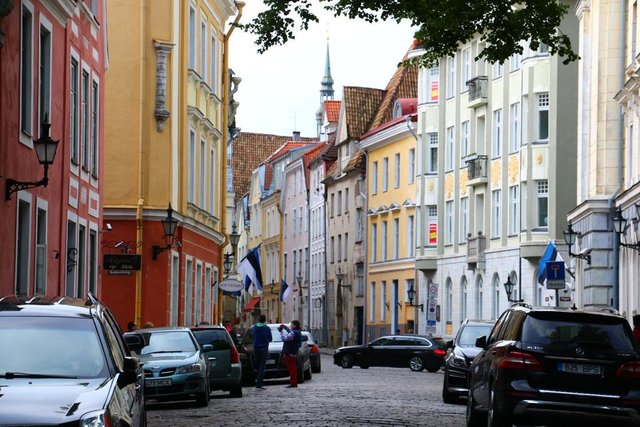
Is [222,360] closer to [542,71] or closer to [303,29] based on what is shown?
[303,29]

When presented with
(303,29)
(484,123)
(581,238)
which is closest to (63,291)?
(303,29)

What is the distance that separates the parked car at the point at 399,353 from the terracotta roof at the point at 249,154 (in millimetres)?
71684

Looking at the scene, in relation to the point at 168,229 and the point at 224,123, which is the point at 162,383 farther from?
the point at 224,123

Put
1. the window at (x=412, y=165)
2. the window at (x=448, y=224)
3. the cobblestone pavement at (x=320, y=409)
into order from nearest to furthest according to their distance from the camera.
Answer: the cobblestone pavement at (x=320, y=409) < the window at (x=448, y=224) < the window at (x=412, y=165)

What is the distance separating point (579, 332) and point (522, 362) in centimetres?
82

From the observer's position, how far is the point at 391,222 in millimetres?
79375

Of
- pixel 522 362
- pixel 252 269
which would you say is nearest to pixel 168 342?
pixel 522 362

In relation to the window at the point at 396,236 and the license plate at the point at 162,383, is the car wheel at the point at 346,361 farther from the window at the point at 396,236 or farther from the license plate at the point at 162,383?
the license plate at the point at 162,383

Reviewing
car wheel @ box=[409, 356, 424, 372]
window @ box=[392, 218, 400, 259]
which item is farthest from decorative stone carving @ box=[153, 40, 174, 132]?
window @ box=[392, 218, 400, 259]

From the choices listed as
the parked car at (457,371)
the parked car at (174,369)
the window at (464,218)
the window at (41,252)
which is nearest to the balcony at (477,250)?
the window at (464,218)

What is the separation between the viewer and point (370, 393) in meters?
31.4

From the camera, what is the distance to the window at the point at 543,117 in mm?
56906

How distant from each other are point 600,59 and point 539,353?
29.3 metres

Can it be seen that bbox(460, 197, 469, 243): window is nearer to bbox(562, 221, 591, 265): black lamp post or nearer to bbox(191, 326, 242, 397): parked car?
bbox(562, 221, 591, 265): black lamp post
